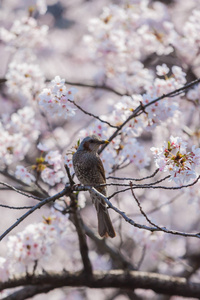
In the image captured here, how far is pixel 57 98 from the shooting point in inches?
141

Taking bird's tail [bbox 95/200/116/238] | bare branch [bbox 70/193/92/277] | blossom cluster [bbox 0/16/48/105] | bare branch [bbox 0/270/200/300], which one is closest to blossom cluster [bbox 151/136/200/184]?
bird's tail [bbox 95/200/116/238]

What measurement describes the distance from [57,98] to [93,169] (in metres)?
0.91

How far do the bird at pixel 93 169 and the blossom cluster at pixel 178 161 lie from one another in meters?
1.03

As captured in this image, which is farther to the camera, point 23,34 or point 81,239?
point 23,34

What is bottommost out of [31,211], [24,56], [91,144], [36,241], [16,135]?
[31,211]

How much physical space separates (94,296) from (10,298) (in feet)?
16.8

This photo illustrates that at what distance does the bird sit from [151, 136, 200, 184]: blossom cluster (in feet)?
3.39

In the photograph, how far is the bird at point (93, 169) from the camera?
3.97 metres

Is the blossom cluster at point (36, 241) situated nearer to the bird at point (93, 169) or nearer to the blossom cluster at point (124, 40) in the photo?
the bird at point (93, 169)

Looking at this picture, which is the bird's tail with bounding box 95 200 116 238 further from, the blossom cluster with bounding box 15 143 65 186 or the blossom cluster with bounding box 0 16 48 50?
the blossom cluster with bounding box 0 16 48 50

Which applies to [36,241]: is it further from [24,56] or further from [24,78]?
[24,56]

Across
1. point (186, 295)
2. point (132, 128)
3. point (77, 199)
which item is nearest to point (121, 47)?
point (132, 128)

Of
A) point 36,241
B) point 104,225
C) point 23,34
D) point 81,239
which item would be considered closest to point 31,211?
point 104,225

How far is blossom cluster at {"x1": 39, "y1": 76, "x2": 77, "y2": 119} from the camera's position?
3516mm
